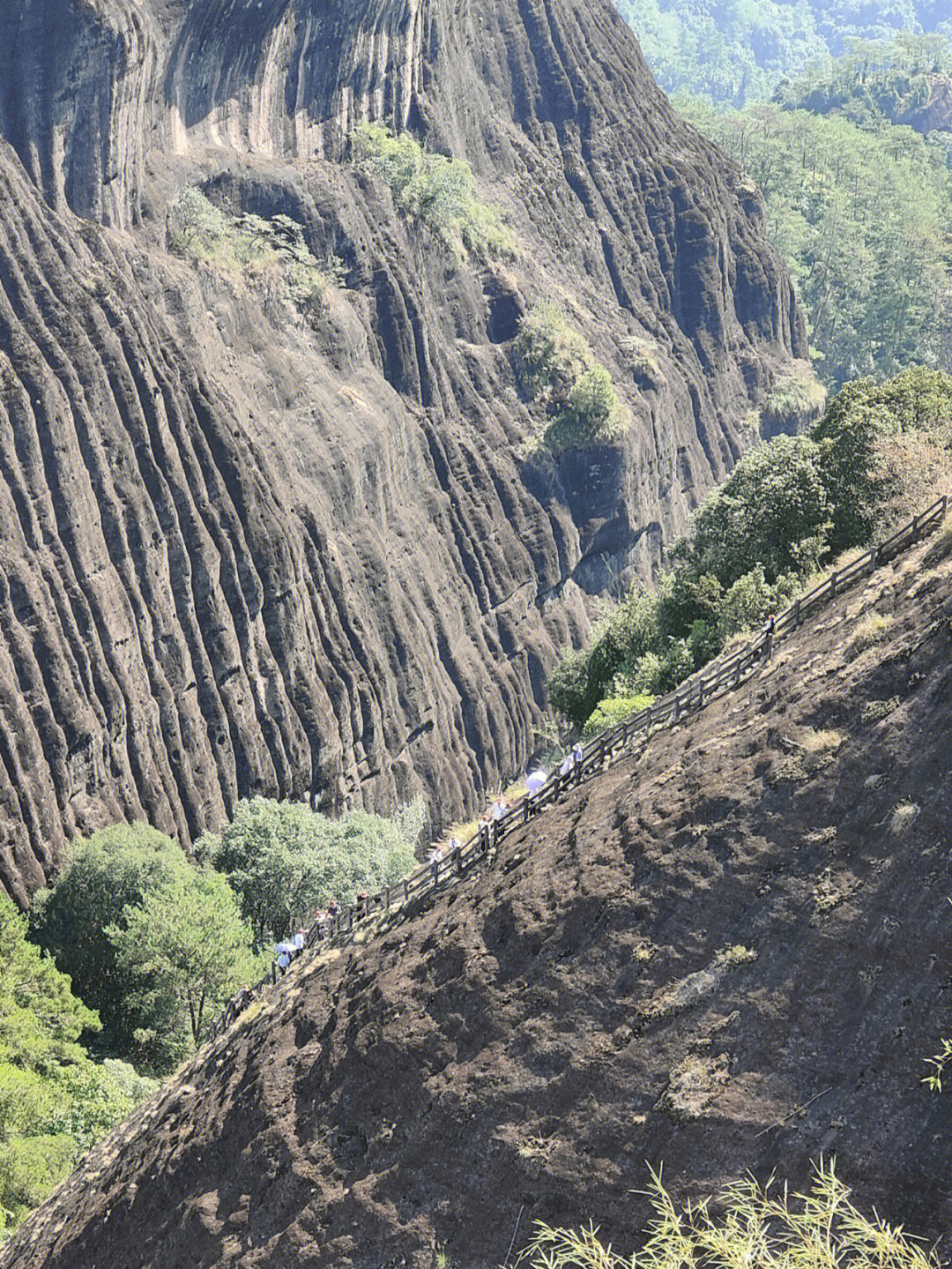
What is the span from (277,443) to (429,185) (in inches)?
941

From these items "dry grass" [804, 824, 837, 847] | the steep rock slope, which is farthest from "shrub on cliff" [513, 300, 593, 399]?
"dry grass" [804, 824, 837, 847]

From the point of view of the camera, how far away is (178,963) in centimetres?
Answer: 3456

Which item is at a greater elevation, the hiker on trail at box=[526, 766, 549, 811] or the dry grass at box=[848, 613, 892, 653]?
the dry grass at box=[848, 613, 892, 653]

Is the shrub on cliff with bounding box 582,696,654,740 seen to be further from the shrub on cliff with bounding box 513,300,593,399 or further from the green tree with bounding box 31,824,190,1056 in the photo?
the shrub on cliff with bounding box 513,300,593,399

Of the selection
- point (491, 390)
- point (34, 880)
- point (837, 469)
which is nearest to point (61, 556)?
point (34, 880)

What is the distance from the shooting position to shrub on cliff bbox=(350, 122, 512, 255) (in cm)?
6750

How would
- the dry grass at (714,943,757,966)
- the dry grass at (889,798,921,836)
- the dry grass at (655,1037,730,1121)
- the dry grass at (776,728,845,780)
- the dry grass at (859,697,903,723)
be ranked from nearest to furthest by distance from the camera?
the dry grass at (655,1037,730,1121) → the dry grass at (889,798,921,836) → the dry grass at (714,943,757,966) → the dry grass at (859,697,903,723) → the dry grass at (776,728,845,780)

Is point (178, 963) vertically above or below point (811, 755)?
below

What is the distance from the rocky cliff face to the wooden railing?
65.7 feet

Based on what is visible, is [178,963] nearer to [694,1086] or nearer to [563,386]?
[694,1086]

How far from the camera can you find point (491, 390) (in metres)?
68.9

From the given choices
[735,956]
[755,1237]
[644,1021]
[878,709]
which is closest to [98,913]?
[644,1021]

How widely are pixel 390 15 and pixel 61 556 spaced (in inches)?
1601

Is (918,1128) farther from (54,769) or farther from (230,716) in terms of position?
(230,716)
